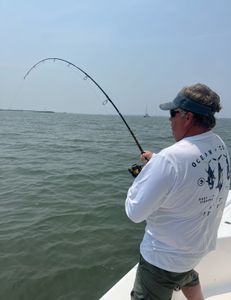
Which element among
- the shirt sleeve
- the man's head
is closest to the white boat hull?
the shirt sleeve

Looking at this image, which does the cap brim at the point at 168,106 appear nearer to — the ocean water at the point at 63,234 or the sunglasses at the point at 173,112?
the sunglasses at the point at 173,112

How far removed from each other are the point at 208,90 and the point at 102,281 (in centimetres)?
342

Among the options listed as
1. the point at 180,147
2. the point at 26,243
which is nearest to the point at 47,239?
the point at 26,243

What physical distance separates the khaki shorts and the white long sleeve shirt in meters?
0.05

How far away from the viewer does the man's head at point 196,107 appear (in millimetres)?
1829

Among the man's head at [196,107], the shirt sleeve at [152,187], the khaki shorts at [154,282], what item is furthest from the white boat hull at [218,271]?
the man's head at [196,107]

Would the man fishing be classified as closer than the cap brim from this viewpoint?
Yes

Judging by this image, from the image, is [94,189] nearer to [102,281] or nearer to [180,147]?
[102,281]

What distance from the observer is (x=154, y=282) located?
6.46 ft

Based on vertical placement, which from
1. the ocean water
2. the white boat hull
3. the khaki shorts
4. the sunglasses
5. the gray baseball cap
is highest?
the gray baseball cap

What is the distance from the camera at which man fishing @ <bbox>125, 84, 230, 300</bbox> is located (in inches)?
69.0

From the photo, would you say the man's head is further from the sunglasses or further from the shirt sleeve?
the shirt sleeve

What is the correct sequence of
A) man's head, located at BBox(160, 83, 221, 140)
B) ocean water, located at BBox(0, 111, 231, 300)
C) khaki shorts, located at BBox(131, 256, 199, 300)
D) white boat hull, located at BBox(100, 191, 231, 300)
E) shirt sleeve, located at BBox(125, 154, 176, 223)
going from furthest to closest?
ocean water, located at BBox(0, 111, 231, 300) → white boat hull, located at BBox(100, 191, 231, 300) → khaki shorts, located at BBox(131, 256, 199, 300) → man's head, located at BBox(160, 83, 221, 140) → shirt sleeve, located at BBox(125, 154, 176, 223)

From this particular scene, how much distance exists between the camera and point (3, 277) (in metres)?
4.55
